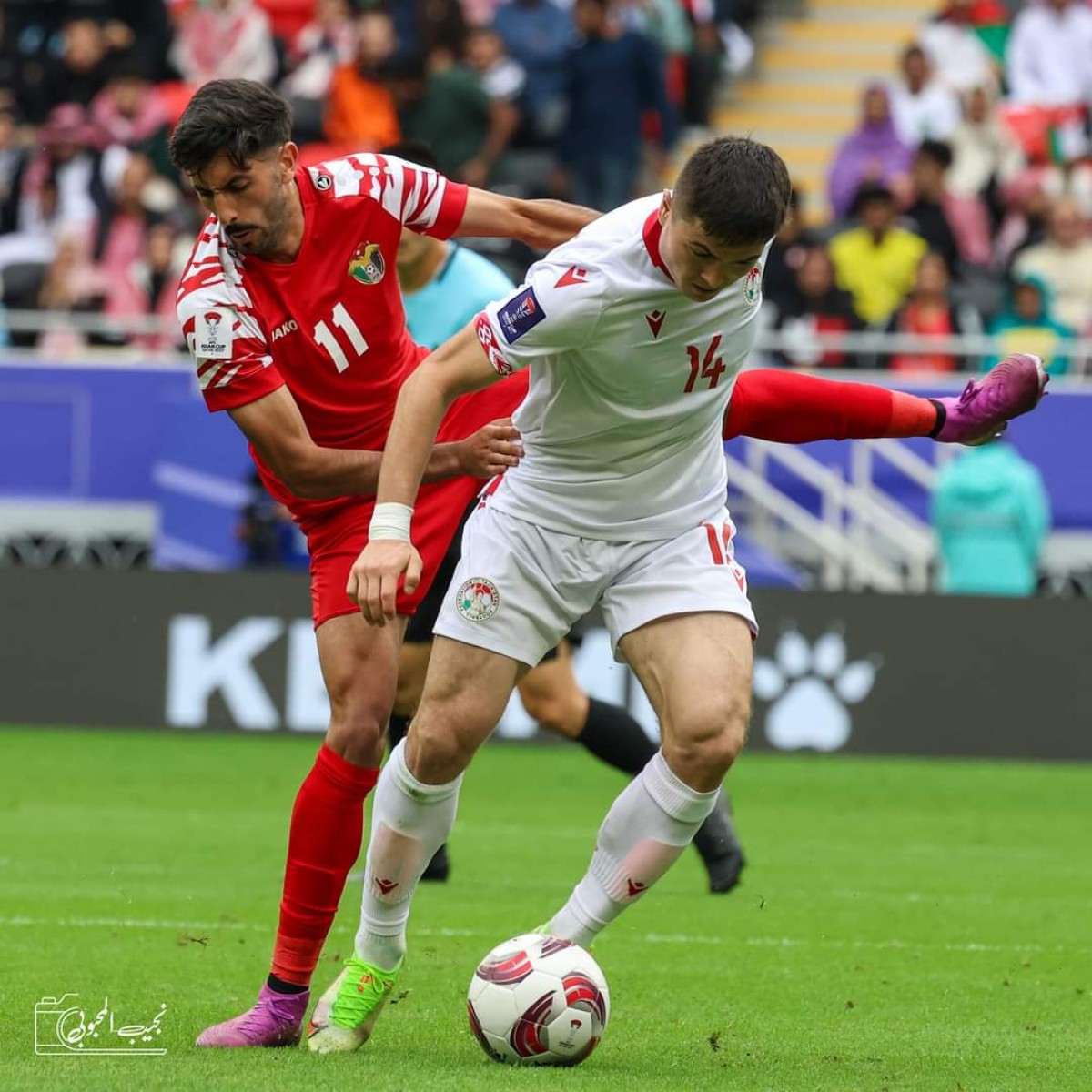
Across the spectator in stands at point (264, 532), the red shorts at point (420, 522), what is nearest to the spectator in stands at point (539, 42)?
the spectator in stands at point (264, 532)

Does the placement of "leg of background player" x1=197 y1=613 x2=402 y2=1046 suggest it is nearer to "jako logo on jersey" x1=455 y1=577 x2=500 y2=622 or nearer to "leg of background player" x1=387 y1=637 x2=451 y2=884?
"jako logo on jersey" x1=455 y1=577 x2=500 y2=622

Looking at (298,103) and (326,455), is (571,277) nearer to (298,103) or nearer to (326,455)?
(326,455)

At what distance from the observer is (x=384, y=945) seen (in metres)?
5.75

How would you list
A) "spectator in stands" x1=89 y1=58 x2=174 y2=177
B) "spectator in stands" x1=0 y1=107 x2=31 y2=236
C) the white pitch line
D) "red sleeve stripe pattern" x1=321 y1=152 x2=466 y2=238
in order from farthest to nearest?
"spectator in stands" x1=89 y1=58 x2=174 y2=177 → "spectator in stands" x1=0 y1=107 x2=31 y2=236 → the white pitch line → "red sleeve stripe pattern" x1=321 y1=152 x2=466 y2=238

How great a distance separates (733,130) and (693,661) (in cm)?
1543

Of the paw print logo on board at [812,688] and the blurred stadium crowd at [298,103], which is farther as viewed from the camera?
the blurred stadium crowd at [298,103]

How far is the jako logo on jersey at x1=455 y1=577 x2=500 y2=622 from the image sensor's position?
5684 mm

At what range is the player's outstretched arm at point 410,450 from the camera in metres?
5.24

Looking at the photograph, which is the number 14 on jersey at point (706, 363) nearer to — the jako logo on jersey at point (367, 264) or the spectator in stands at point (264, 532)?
the jako logo on jersey at point (367, 264)

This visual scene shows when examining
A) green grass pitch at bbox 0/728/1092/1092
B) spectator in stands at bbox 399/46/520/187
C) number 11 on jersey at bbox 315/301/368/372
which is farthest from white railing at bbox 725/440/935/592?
number 11 on jersey at bbox 315/301/368/372

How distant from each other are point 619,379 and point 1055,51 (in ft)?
46.4

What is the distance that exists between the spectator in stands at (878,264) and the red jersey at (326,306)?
10.5 m

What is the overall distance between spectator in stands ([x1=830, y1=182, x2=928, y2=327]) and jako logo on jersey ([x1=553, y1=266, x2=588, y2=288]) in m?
11.1

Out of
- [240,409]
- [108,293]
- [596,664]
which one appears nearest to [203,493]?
[108,293]
